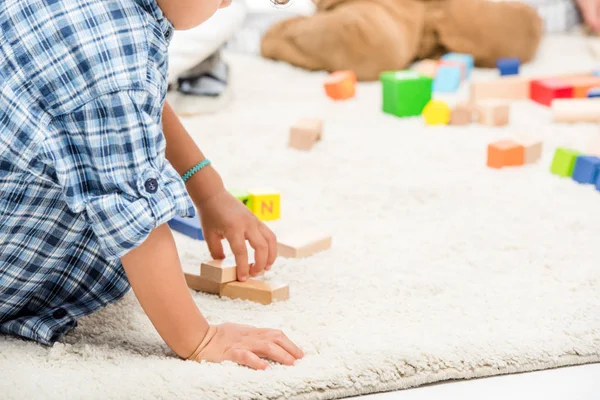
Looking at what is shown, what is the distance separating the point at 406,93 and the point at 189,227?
79 centimetres

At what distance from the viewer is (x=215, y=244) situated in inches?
41.1

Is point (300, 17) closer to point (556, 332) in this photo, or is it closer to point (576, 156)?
point (576, 156)

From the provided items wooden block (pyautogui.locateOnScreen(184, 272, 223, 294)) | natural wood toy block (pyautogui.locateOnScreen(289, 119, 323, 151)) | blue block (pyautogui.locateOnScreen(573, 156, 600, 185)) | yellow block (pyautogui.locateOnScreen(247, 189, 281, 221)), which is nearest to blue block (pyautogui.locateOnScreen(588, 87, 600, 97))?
blue block (pyautogui.locateOnScreen(573, 156, 600, 185))

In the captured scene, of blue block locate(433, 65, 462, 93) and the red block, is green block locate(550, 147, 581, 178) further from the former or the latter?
blue block locate(433, 65, 462, 93)

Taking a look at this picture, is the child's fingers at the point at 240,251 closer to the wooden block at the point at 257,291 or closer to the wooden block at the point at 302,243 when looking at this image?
the wooden block at the point at 257,291

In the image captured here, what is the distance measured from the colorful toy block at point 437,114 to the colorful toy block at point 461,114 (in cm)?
1

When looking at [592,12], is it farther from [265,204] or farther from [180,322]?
[180,322]

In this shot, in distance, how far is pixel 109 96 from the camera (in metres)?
A: 0.74

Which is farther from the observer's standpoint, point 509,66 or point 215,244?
point 509,66

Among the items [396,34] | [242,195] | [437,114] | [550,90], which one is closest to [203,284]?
[242,195]

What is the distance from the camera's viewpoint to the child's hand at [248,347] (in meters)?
0.83

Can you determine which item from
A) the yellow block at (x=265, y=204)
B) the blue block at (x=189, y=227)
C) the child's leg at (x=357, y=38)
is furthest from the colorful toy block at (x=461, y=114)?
the blue block at (x=189, y=227)

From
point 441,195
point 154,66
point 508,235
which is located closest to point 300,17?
point 441,195

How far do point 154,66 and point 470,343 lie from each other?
0.45 meters
